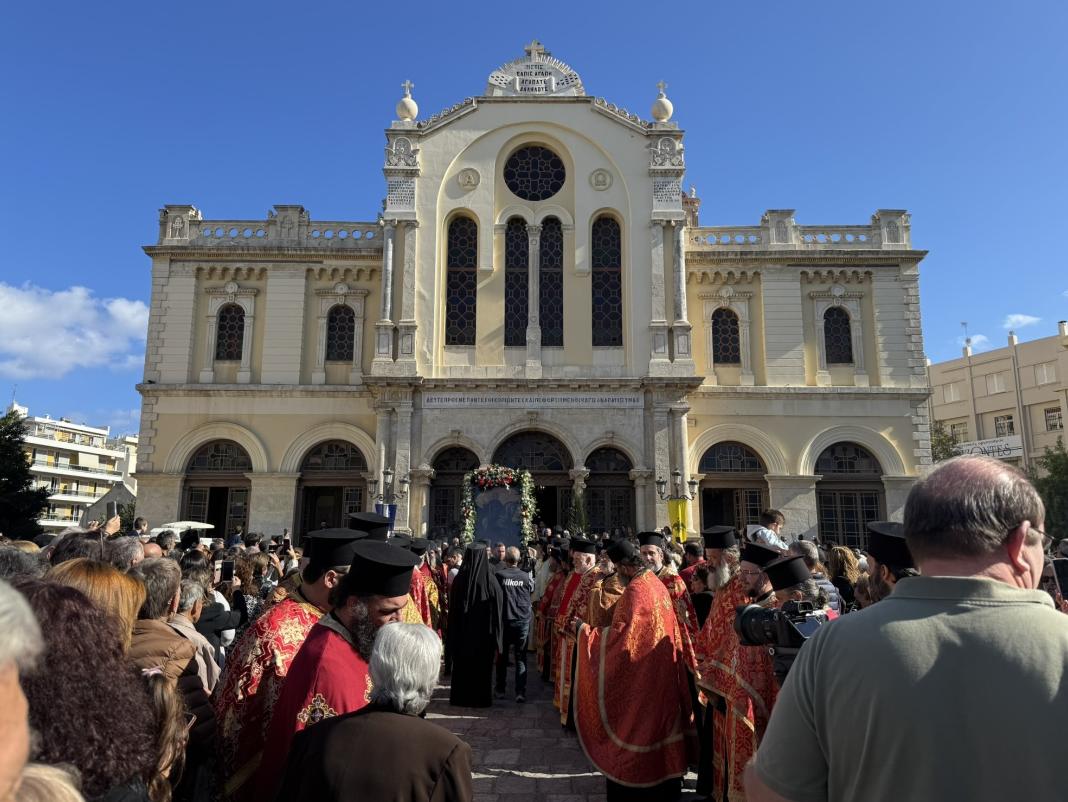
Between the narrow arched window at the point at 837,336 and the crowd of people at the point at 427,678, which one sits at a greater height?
the narrow arched window at the point at 837,336

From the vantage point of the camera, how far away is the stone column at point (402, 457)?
20.3 m

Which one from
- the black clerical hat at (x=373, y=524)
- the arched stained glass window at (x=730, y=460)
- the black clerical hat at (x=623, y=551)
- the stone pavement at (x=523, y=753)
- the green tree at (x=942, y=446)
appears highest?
the green tree at (x=942, y=446)

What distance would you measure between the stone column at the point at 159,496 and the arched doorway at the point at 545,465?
32.1 ft

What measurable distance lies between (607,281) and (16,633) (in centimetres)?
2221

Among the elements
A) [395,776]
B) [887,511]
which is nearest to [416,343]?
[887,511]

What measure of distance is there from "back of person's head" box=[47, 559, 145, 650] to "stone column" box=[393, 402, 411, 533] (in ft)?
55.6

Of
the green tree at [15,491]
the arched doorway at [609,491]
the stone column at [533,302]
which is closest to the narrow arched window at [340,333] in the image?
the stone column at [533,302]

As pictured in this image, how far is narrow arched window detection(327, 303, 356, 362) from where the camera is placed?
23188 millimetres

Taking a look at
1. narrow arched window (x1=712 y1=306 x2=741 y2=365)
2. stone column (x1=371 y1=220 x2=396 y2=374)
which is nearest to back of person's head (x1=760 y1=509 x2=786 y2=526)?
stone column (x1=371 y1=220 x2=396 y2=374)

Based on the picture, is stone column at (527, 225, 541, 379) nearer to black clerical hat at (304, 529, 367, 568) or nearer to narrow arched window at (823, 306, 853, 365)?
narrow arched window at (823, 306, 853, 365)

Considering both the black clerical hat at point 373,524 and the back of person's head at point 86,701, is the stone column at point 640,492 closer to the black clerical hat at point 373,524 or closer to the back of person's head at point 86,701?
the black clerical hat at point 373,524

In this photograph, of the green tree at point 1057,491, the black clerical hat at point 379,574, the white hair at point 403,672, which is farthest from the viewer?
the green tree at point 1057,491

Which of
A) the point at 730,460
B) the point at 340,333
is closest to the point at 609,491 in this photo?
the point at 730,460

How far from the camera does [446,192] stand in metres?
23.0
